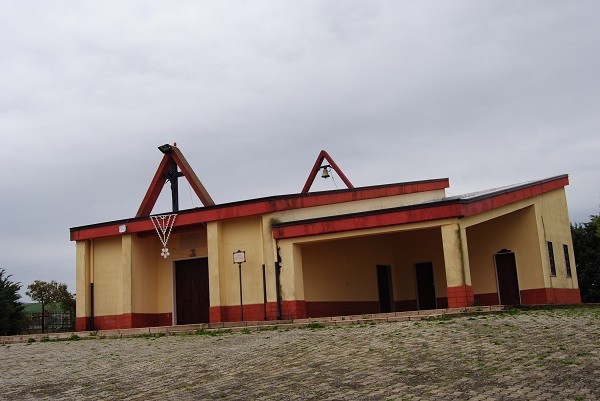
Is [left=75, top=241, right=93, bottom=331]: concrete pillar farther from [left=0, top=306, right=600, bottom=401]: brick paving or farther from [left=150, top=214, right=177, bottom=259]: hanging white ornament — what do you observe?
[left=0, top=306, right=600, bottom=401]: brick paving

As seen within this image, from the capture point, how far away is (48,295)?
130 feet

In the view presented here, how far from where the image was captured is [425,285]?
23578 millimetres

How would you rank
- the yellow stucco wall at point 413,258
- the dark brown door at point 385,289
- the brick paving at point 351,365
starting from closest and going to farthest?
1. the brick paving at point 351,365
2. the yellow stucco wall at point 413,258
3. the dark brown door at point 385,289

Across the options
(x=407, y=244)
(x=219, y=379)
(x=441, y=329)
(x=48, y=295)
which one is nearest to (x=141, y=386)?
(x=219, y=379)

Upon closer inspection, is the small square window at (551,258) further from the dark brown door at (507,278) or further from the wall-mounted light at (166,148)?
the wall-mounted light at (166,148)

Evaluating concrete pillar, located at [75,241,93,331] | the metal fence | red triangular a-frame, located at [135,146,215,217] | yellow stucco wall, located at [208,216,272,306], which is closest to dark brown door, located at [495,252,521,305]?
yellow stucco wall, located at [208,216,272,306]

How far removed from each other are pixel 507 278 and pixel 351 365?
12645mm

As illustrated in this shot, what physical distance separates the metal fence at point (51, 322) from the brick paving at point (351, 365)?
12763 millimetres

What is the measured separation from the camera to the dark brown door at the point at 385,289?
76.6 feet

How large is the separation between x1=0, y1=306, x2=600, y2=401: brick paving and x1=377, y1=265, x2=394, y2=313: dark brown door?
316 inches

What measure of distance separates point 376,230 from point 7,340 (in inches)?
443

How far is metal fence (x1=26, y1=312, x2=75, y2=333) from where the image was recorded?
27.4m

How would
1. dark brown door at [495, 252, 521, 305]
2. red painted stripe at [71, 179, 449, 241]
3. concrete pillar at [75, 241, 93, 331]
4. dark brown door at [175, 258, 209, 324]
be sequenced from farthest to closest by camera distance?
concrete pillar at [75, 241, 93, 331], dark brown door at [175, 258, 209, 324], dark brown door at [495, 252, 521, 305], red painted stripe at [71, 179, 449, 241]

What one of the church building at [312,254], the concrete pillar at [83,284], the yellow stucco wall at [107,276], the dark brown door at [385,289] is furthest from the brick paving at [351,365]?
the dark brown door at [385,289]
